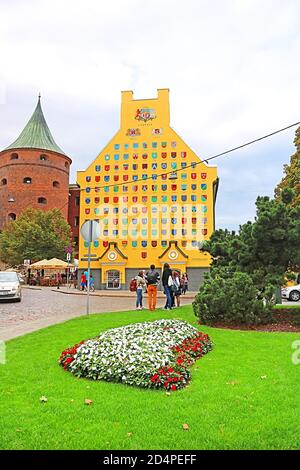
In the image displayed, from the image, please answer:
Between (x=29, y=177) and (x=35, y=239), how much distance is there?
57.9 feet

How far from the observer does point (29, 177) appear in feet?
226

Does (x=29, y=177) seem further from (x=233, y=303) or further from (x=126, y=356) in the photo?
(x=126, y=356)

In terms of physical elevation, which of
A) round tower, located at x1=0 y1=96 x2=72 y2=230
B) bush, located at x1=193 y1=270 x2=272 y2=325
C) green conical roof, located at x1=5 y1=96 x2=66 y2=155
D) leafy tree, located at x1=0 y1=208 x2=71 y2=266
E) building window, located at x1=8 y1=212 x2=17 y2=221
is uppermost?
green conical roof, located at x1=5 y1=96 x2=66 y2=155

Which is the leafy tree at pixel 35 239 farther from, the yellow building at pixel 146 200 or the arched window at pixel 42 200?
the yellow building at pixel 146 200

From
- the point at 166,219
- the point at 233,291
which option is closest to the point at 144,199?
the point at 166,219

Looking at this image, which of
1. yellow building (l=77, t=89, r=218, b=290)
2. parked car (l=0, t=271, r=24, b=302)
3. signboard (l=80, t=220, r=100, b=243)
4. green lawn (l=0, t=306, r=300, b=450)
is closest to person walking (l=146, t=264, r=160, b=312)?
signboard (l=80, t=220, r=100, b=243)

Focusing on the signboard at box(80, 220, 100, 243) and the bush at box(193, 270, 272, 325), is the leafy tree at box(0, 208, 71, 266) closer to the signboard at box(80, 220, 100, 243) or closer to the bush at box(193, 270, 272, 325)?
the signboard at box(80, 220, 100, 243)

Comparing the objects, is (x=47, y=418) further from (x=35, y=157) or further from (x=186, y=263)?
(x=35, y=157)

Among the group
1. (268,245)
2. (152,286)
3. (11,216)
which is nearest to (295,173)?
(152,286)

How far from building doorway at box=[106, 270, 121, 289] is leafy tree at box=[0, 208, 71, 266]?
15.2 m

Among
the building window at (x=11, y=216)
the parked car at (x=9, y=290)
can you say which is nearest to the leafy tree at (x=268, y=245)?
the parked car at (x=9, y=290)

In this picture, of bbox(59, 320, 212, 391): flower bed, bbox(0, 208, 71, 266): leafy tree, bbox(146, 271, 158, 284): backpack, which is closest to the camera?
bbox(59, 320, 212, 391): flower bed

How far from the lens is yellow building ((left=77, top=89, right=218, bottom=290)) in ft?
138

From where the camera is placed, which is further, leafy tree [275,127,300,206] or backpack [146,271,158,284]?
leafy tree [275,127,300,206]
